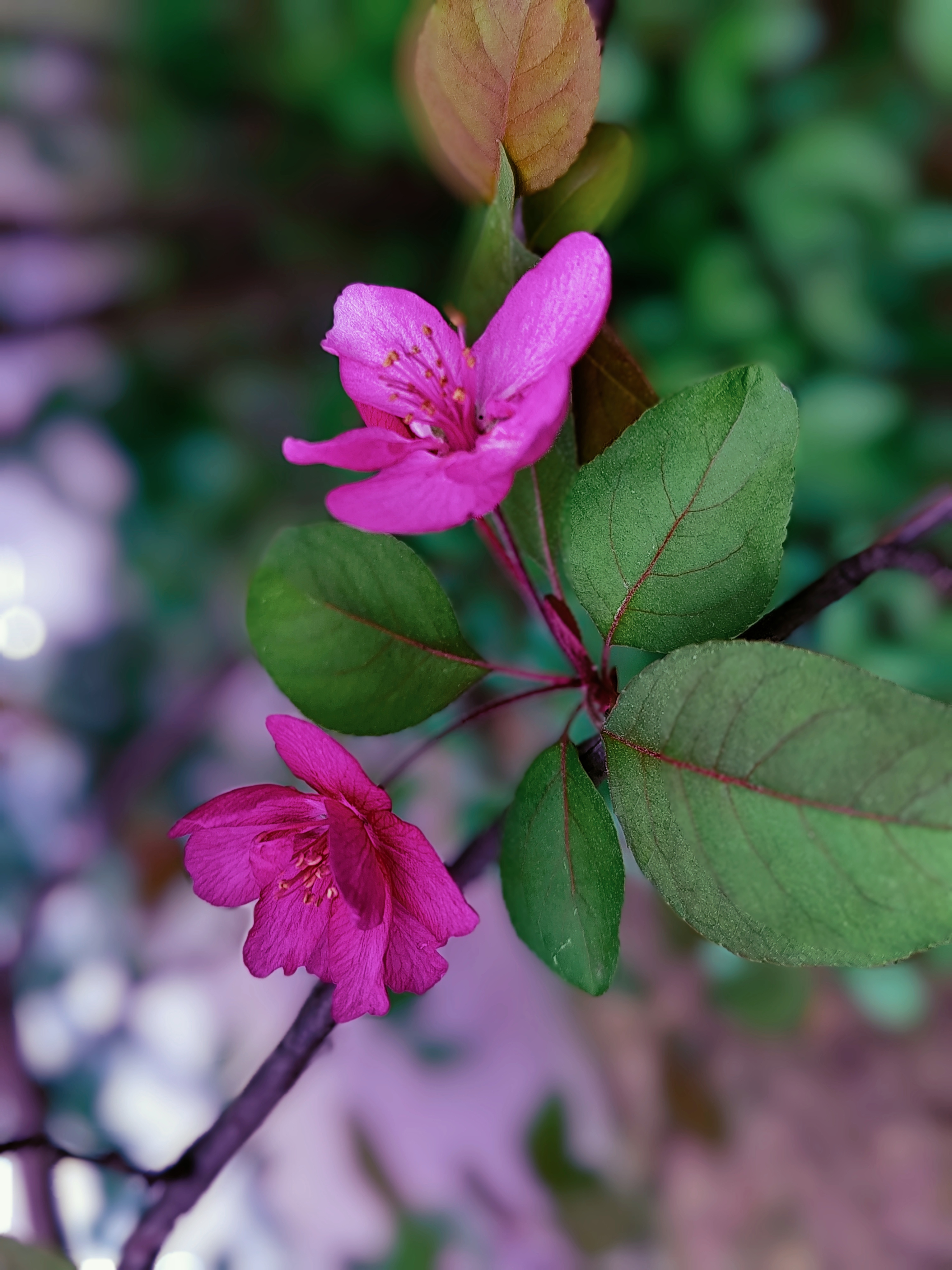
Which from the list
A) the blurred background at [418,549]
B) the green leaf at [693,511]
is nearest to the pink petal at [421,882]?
the green leaf at [693,511]

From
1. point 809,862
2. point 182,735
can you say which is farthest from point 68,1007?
point 809,862

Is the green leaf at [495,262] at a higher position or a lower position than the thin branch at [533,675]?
higher

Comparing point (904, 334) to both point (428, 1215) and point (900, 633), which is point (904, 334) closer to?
point (900, 633)

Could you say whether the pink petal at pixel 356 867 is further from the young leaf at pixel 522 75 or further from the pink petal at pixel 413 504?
the young leaf at pixel 522 75

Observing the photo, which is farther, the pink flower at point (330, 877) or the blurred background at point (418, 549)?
the blurred background at point (418, 549)

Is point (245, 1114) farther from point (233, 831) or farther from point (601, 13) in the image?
point (601, 13)

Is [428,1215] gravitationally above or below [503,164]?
below

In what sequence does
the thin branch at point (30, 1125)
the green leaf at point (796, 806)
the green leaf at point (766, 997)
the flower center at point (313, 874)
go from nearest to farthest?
the green leaf at point (796, 806) → the flower center at point (313, 874) → the thin branch at point (30, 1125) → the green leaf at point (766, 997)

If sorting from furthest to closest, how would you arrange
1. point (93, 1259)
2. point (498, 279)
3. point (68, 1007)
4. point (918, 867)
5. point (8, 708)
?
point (8, 708) < point (68, 1007) < point (93, 1259) < point (498, 279) < point (918, 867)
